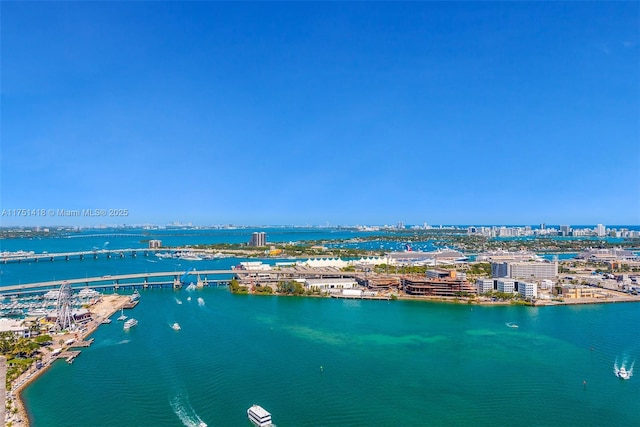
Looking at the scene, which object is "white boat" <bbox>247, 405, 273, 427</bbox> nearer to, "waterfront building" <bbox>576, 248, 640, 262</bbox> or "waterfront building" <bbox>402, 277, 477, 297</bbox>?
"waterfront building" <bbox>402, 277, 477, 297</bbox>

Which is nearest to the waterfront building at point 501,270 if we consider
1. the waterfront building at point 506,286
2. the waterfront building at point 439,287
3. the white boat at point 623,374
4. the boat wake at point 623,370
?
the waterfront building at point 506,286

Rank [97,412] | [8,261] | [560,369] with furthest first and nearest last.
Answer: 1. [8,261]
2. [560,369]
3. [97,412]

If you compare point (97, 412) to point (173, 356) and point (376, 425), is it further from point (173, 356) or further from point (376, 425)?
point (376, 425)

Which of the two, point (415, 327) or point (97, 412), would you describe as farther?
point (415, 327)

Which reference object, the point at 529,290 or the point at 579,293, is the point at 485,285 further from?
the point at 579,293

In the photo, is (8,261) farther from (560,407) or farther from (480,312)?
(560,407)

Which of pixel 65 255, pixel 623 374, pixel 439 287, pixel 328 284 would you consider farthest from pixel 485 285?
pixel 65 255

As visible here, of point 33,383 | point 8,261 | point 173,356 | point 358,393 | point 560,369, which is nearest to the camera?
point 358,393

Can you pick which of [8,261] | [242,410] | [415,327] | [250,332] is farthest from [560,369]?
[8,261]
